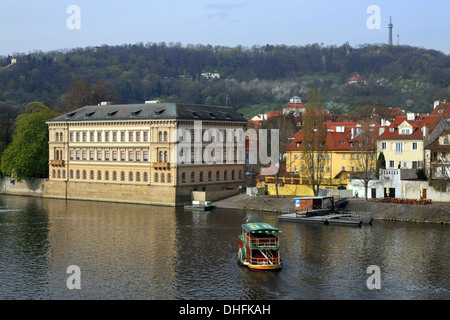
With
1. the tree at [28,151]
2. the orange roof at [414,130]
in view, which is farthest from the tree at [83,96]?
the orange roof at [414,130]

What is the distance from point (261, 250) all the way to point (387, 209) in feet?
107

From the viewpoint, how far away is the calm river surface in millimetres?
45781

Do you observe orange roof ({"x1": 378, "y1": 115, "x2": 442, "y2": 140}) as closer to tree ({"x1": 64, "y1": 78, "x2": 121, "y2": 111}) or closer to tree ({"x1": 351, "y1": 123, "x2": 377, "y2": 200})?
tree ({"x1": 351, "y1": 123, "x2": 377, "y2": 200})

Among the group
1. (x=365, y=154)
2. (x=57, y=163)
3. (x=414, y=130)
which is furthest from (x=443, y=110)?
(x=57, y=163)

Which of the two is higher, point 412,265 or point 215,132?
point 215,132

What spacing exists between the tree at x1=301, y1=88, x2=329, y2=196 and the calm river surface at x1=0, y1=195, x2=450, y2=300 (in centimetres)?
1286

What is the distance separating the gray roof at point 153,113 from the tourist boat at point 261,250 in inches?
1810

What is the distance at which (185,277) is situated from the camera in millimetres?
49625

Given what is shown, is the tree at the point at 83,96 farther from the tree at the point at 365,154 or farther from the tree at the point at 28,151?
the tree at the point at 365,154

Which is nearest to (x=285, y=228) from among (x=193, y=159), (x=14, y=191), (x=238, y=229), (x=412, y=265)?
(x=238, y=229)

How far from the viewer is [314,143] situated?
95.1 m
